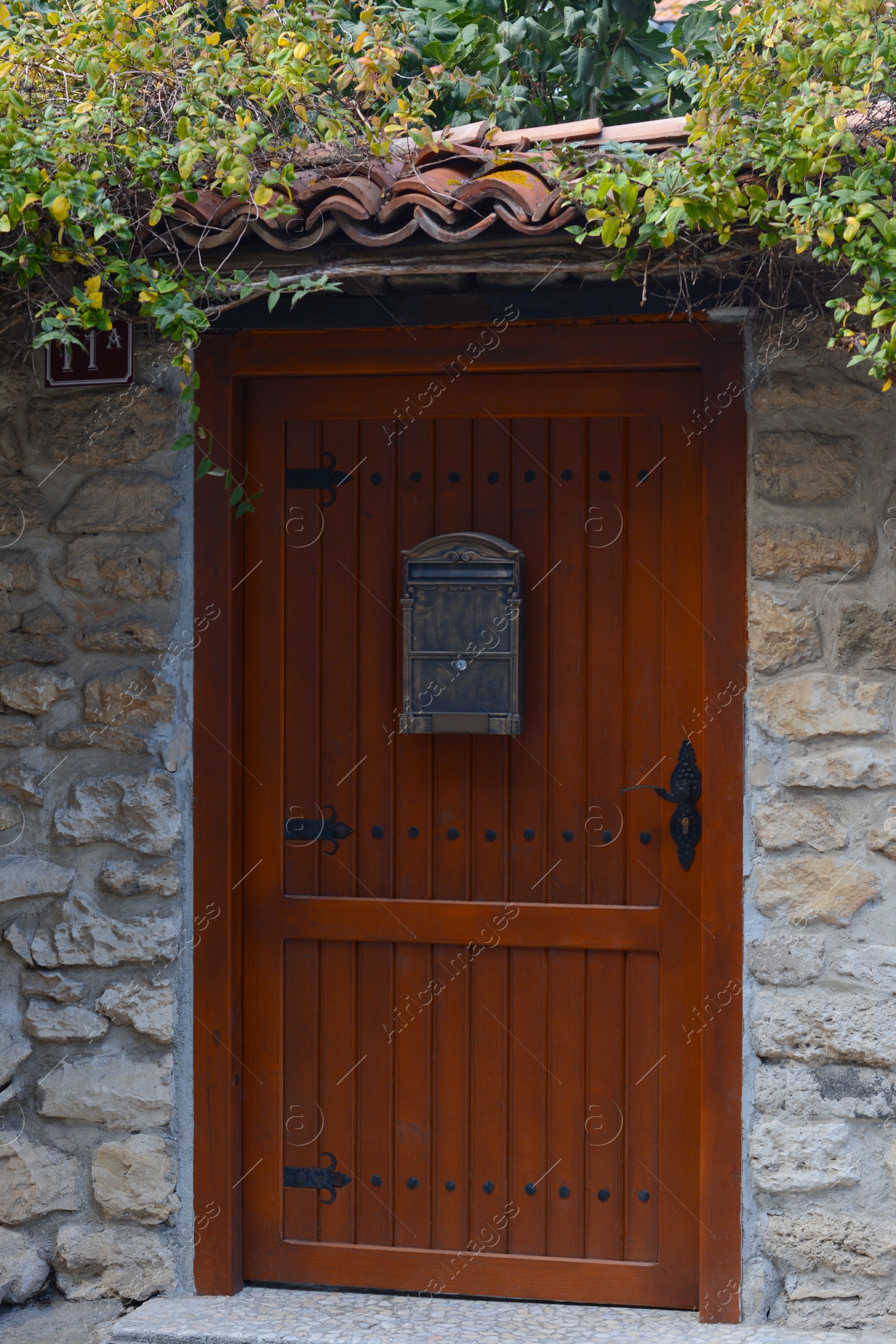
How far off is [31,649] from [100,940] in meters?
0.79

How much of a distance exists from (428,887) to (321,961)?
0.37 metres

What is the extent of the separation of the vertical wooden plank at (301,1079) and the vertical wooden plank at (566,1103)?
63 cm

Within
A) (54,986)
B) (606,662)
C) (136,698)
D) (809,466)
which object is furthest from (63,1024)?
(809,466)

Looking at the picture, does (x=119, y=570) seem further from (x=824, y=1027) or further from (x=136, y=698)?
(x=824, y=1027)

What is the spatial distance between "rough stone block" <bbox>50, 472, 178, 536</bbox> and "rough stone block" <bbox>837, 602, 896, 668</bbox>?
1747mm

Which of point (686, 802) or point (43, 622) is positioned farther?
point (43, 622)

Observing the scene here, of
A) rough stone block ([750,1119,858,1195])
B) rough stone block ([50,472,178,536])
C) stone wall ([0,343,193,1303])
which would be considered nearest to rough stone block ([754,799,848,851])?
rough stone block ([750,1119,858,1195])

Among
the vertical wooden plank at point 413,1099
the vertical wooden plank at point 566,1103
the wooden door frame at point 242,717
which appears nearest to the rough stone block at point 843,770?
the wooden door frame at point 242,717

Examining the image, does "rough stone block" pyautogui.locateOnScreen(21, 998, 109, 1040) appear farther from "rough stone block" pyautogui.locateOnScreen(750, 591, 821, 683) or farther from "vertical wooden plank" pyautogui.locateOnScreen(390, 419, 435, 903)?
"rough stone block" pyautogui.locateOnScreen(750, 591, 821, 683)

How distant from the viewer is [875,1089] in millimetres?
2650

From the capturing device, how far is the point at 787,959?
2.69 m

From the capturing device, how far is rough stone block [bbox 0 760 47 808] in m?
2.95

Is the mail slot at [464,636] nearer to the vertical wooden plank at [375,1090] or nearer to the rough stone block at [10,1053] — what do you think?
the vertical wooden plank at [375,1090]

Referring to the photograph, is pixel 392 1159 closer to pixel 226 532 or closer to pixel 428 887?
pixel 428 887
